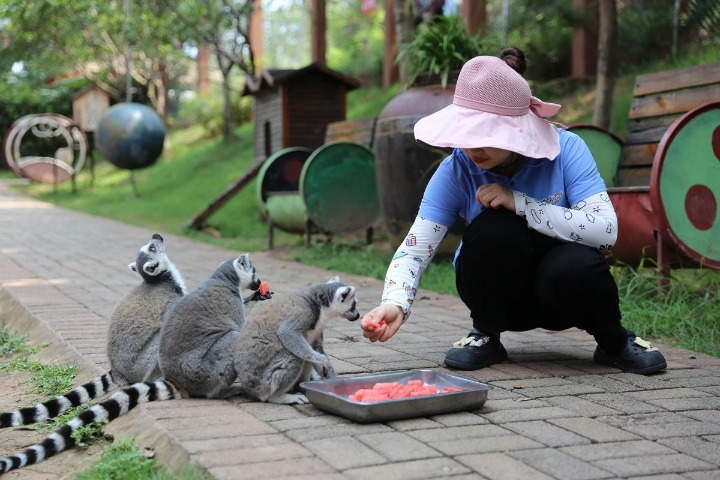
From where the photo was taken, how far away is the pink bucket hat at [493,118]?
3.34 meters

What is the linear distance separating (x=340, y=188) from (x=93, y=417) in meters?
6.31

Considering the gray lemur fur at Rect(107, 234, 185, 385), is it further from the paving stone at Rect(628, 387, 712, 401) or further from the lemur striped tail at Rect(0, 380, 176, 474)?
the paving stone at Rect(628, 387, 712, 401)

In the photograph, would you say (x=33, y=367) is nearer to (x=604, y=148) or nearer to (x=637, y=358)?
(x=637, y=358)

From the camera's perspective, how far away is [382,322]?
3445 millimetres

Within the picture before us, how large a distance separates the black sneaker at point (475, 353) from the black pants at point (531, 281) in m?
0.06

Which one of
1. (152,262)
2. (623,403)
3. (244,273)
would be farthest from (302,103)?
(623,403)

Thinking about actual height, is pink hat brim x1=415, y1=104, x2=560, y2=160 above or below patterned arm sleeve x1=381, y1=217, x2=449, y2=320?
above

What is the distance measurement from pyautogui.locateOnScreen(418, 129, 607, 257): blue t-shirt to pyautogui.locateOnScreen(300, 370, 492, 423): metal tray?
82cm

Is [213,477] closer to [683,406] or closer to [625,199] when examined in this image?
[683,406]

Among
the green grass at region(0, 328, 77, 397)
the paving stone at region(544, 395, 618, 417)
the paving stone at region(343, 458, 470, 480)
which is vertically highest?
the paving stone at region(343, 458, 470, 480)

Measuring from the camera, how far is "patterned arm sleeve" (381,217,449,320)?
3561 mm

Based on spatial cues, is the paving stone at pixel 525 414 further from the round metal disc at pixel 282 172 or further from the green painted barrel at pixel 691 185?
the round metal disc at pixel 282 172

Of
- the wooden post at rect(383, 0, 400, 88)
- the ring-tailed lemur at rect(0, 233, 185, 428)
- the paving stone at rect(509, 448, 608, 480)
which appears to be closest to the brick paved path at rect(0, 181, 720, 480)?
the paving stone at rect(509, 448, 608, 480)

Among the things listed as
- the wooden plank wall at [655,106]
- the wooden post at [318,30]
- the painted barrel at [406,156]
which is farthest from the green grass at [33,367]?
the wooden post at [318,30]
